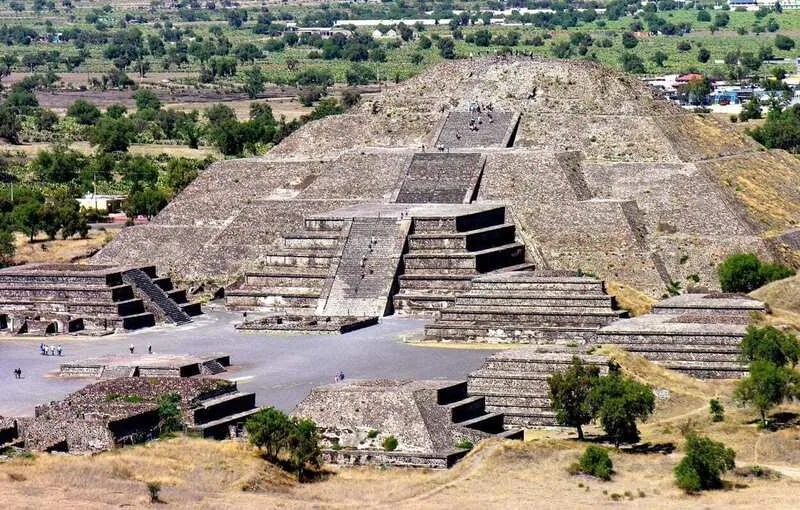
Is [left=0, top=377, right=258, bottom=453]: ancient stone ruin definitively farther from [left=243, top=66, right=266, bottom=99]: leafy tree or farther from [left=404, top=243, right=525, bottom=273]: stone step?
[left=243, top=66, right=266, bottom=99]: leafy tree

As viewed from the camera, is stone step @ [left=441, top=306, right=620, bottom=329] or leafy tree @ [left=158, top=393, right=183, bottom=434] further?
stone step @ [left=441, top=306, right=620, bottom=329]

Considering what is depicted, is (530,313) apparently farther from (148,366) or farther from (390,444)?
(390,444)

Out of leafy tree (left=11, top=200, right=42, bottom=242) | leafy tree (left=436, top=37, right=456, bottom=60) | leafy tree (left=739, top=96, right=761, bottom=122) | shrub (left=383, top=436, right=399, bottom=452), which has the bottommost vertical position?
leafy tree (left=436, top=37, right=456, bottom=60)

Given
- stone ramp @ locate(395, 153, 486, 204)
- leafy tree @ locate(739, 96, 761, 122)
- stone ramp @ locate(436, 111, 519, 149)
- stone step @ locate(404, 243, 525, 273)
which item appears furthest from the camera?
leafy tree @ locate(739, 96, 761, 122)

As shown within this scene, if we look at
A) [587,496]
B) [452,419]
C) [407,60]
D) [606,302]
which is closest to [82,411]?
[452,419]

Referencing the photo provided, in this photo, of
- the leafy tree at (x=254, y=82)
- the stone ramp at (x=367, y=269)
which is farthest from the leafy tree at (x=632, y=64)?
the stone ramp at (x=367, y=269)

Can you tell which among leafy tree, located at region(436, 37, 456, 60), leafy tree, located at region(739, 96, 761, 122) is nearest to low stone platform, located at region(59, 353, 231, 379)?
leafy tree, located at region(739, 96, 761, 122)

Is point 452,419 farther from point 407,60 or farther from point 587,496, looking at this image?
point 407,60
